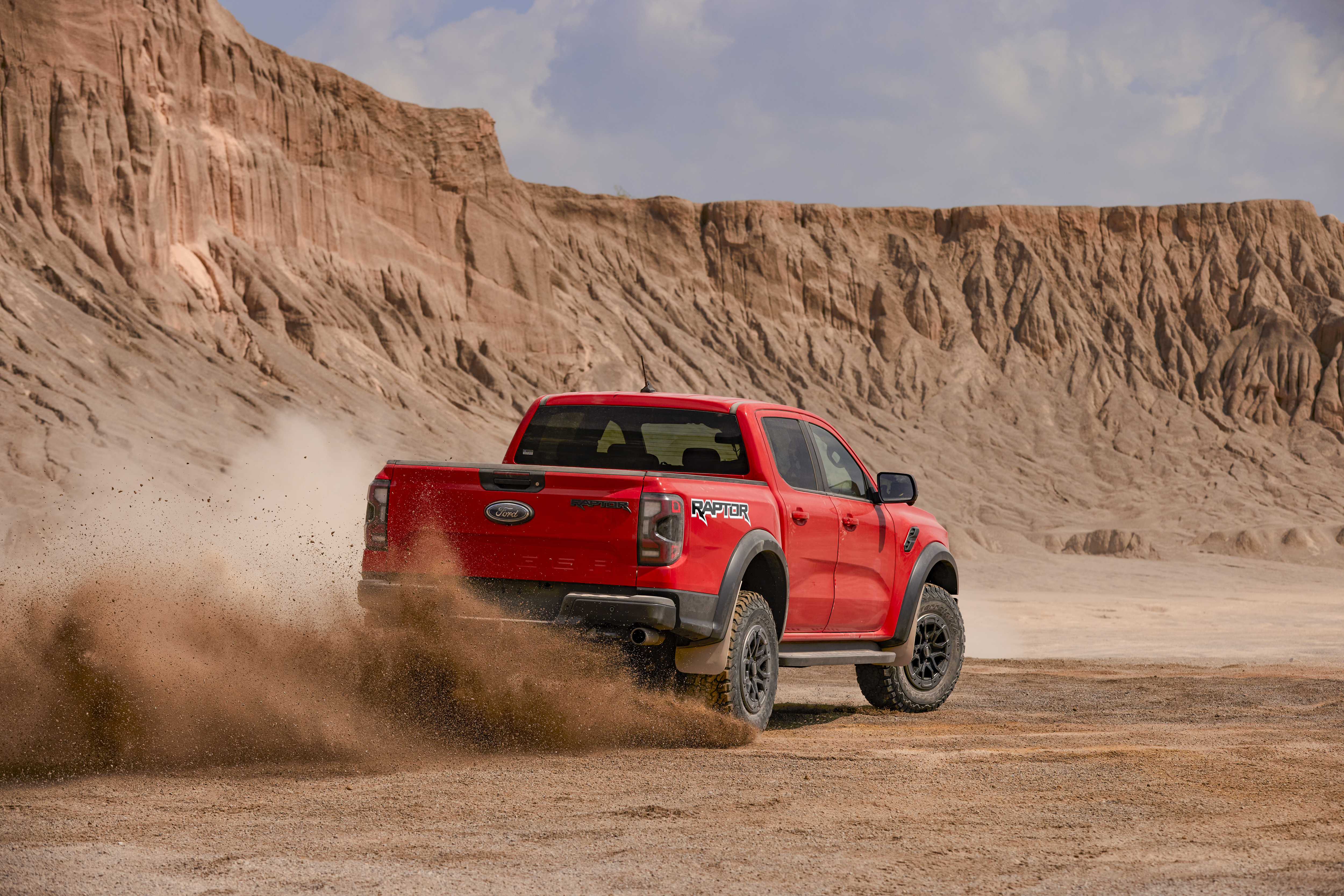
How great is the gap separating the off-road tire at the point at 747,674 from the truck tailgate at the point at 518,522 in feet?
2.47

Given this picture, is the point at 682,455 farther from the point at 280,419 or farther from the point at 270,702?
the point at 280,419

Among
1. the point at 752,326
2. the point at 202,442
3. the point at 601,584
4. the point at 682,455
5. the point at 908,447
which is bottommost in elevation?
the point at 601,584

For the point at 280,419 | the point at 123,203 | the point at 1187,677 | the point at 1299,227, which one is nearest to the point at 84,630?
the point at 1187,677

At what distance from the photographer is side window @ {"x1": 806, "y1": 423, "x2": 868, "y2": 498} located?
8656mm

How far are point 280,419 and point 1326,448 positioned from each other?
1865 inches

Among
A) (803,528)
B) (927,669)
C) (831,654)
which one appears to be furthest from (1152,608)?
(803,528)

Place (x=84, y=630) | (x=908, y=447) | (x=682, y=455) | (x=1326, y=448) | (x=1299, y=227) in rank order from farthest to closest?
(x=1299, y=227)
(x=1326, y=448)
(x=908, y=447)
(x=682, y=455)
(x=84, y=630)

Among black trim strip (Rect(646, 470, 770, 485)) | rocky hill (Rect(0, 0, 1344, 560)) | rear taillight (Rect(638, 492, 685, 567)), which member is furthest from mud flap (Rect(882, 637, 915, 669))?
rocky hill (Rect(0, 0, 1344, 560))

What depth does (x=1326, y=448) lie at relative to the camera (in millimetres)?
61438

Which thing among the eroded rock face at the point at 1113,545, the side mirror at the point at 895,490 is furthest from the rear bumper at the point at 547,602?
the eroded rock face at the point at 1113,545

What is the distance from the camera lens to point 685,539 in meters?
6.97

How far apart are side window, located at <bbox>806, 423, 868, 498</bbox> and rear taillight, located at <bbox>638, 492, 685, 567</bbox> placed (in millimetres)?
1827

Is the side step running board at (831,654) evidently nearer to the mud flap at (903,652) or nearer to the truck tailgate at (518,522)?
the mud flap at (903,652)

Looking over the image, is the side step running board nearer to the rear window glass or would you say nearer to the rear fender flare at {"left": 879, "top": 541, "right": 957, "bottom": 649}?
the rear fender flare at {"left": 879, "top": 541, "right": 957, "bottom": 649}
